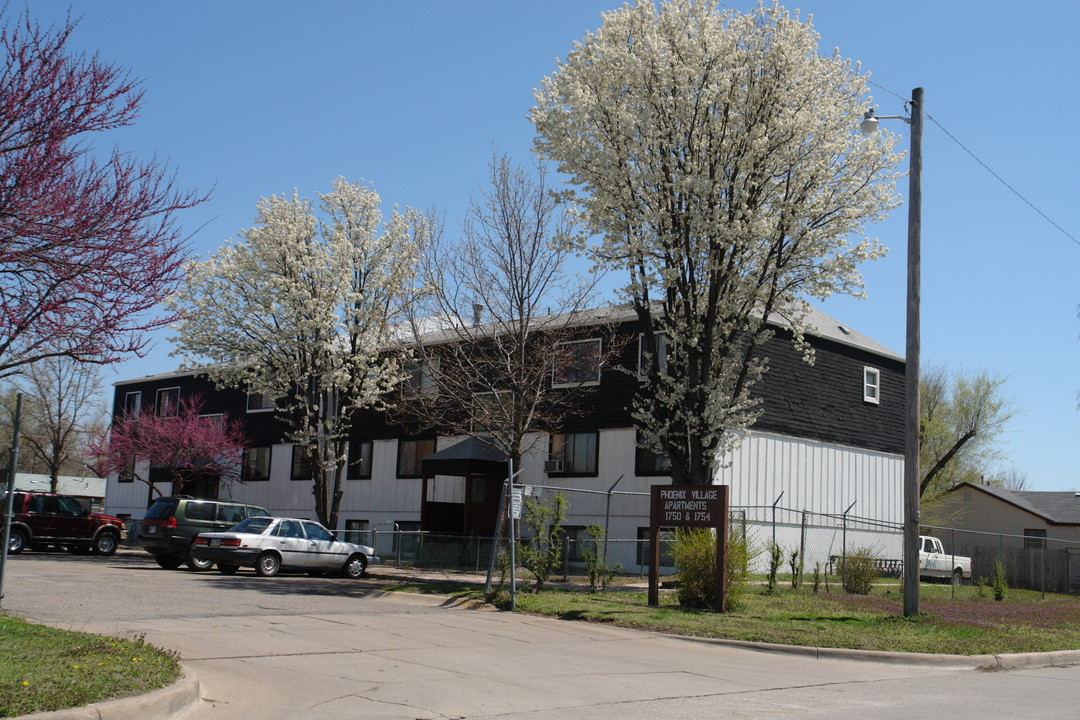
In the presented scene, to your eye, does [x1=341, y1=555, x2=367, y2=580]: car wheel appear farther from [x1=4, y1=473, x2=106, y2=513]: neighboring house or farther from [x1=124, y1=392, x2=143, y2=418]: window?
[x1=4, y1=473, x2=106, y2=513]: neighboring house

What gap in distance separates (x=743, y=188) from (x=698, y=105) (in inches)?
73.4

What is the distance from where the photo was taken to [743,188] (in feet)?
66.3

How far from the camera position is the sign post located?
17969 millimetres

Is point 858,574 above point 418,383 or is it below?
below

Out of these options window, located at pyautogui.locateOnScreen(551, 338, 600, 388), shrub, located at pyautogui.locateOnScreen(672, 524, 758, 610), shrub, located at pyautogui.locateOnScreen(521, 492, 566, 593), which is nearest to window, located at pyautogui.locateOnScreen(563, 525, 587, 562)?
shrub, located at pyautogui.locateOnScreen(521, 492, 566, 593)

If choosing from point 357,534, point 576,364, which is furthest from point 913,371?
point 357,534

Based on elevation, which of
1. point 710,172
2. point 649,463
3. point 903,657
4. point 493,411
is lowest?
point 903,657

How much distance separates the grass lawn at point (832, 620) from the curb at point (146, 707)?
28.7ft

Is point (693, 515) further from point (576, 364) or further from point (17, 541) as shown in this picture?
point (17, 541)

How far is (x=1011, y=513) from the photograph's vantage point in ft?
166

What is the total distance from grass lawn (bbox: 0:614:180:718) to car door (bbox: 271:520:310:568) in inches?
508

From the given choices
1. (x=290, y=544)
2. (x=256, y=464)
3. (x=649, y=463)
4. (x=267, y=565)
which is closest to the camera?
(x=267, y=565)

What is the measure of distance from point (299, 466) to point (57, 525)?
1089 centimetres

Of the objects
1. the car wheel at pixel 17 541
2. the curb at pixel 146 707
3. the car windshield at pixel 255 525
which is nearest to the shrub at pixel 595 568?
the car windshield at pixel 255 525
